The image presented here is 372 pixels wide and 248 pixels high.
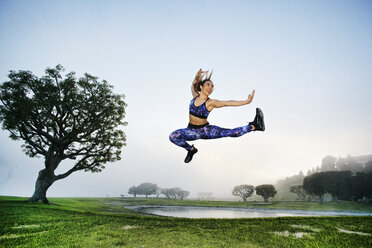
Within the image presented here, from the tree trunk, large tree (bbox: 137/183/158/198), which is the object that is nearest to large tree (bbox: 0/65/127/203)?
the tree trunk

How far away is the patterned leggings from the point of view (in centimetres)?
372

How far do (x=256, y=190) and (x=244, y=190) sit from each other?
8183 mm

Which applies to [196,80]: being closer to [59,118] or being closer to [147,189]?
[59,118]

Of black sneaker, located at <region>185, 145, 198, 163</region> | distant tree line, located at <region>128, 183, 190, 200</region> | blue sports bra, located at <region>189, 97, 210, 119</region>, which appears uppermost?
blue sports bra, located at <region>189, 97, 210, 119</region>

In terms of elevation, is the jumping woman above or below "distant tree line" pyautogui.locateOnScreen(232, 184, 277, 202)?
above

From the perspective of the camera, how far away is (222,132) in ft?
12.4

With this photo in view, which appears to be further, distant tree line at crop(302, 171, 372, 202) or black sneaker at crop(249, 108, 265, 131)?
distant tree line at crop(302, 171, 372, 202)

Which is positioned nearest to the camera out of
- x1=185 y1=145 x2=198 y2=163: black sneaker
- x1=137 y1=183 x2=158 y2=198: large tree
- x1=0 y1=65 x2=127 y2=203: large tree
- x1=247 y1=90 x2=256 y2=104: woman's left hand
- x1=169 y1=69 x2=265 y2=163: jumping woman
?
x1=247 y1=90 x2=256 y2=104: woman's left hand

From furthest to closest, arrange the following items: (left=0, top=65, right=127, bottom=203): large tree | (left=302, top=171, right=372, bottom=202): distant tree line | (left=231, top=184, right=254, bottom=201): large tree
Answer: (left=231, top=184, right=254, bottom=201): large tree < (left=302, top=171, right=372, bottom=202): distant tree line < (left=0, top=65, right=127, bottom=203): large tree

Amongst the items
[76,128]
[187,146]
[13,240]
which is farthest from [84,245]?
[76,128]

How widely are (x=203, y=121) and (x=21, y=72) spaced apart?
19.6 m

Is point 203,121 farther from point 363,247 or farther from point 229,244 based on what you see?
point 363,247

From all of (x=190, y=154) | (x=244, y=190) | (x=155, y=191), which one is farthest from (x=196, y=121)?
(x=155, y=191)

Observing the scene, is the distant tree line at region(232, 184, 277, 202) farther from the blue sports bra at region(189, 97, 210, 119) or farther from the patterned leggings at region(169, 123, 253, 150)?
the blue sports bra at region(189, 97, 210, 119)
